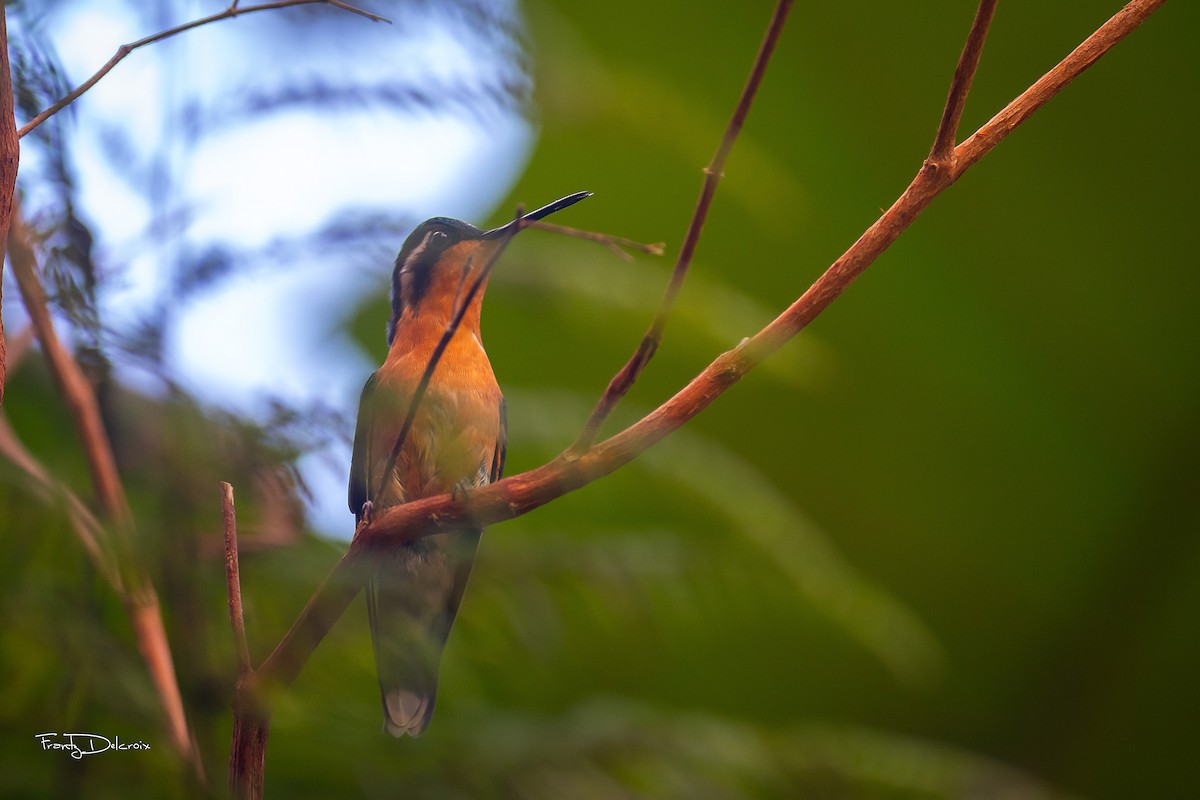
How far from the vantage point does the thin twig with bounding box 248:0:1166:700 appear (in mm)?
630

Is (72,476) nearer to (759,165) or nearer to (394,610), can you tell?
(394,610)

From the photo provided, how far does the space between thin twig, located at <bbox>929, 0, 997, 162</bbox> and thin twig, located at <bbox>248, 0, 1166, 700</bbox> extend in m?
0.01

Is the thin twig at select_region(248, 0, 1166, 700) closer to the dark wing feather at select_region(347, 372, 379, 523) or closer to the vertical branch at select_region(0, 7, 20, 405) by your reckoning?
the vertical branch at select_region(0, 7, 20, 405)

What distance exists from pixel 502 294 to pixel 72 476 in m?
0.77

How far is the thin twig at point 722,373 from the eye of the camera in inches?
24.8

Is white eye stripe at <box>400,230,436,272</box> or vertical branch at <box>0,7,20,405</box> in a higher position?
white eye stripe at <box>400,230,436,272</box>

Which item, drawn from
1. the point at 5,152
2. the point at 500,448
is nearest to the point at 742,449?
the point at 500,448

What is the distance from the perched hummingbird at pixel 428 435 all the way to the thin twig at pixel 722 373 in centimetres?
60

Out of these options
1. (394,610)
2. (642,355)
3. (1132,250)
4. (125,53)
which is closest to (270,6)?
(125,53)

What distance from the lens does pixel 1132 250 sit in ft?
8.73

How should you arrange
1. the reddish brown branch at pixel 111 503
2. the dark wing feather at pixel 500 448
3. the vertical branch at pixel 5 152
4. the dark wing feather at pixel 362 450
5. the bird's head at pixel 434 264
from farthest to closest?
the dark wing feather at pixel 500 448 → the bird's head at pixel 434 264 → the dark wing feather at pixel 362 450 → the reddish brown branch at pixel 111 503 → the vertical branch at pixel 5 152
